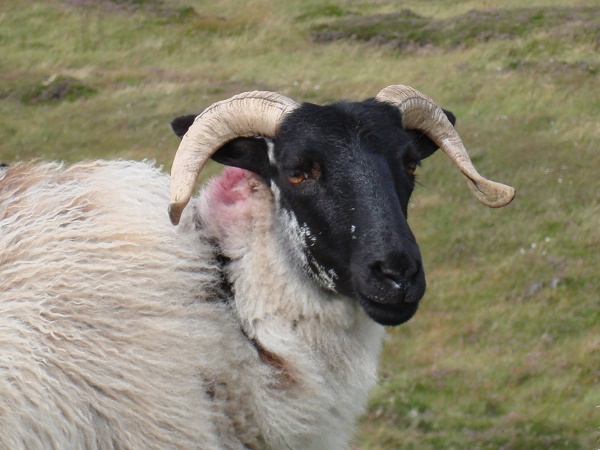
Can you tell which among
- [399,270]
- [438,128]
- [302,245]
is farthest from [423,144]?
[399,270]

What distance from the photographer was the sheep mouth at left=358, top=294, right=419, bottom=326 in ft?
16.4

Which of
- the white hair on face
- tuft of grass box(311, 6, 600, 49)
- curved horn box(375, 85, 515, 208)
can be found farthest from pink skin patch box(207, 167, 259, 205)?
tuft of grass box(311, 6, 600, 49)

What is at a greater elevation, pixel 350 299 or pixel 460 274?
pixel 350 299

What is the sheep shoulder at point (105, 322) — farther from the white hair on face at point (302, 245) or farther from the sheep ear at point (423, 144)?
the sheep ear at point (423, 144)

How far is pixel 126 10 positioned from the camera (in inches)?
1316

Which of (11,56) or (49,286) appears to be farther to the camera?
(11,56)

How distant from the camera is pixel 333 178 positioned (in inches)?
206

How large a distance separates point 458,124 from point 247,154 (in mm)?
15613

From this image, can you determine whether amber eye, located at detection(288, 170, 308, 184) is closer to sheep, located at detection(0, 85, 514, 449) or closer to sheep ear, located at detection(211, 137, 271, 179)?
sheep, located at detection(0, 85, 514, 449)

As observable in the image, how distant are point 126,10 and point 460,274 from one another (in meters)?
23.6

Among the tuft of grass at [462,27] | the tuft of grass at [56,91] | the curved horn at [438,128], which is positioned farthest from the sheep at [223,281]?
the tuft of grass at [462,27]

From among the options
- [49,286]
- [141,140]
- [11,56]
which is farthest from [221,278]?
[11,56]

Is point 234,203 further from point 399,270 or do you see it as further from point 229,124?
point 399,270

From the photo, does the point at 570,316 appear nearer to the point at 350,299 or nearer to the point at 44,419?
the point at 350,299
